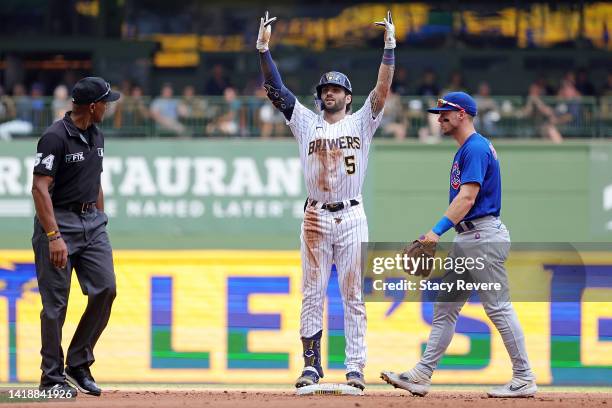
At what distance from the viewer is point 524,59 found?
63.1 feet

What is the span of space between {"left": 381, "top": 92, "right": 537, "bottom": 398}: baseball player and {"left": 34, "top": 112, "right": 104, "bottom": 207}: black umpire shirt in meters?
2.14

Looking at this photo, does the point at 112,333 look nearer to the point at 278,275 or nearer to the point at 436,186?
the point at 278,275

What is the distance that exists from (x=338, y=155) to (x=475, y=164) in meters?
0.88

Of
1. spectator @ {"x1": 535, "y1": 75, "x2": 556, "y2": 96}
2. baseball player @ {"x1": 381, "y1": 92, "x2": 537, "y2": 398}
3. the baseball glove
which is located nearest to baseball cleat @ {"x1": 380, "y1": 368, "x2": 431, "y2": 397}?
baseball player @ {"x1": 381, "y1": 92, "x2": 537, "y2": 398}

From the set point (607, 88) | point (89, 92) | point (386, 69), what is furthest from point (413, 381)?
point (607, 88)

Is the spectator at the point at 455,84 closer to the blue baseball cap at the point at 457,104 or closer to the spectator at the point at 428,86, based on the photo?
the spectator at the point at 428,86

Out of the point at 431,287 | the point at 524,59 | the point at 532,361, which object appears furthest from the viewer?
the point at 524,59

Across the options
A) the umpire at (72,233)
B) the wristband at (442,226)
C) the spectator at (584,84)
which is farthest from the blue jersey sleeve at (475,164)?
the spectator at (584,84)

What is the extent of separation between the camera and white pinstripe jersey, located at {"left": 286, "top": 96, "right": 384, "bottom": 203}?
790cm

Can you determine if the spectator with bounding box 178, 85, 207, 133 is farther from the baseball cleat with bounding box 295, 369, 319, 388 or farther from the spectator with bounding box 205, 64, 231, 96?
the baseball cleat with bounding box 295, 369, 319, 388

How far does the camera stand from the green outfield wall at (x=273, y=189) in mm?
16328

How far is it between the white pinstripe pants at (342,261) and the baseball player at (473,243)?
0.32 metres

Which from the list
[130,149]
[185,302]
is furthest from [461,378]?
[130,149]

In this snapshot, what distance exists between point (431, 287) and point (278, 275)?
2019 mm
